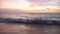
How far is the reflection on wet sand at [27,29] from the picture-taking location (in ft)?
2.24

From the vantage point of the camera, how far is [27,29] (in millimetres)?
704

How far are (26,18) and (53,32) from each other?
8.3 inches

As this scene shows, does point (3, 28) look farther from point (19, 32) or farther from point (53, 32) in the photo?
point (53, 32)

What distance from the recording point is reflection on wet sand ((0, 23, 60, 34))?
2.24 feet

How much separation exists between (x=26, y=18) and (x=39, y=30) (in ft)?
0.41

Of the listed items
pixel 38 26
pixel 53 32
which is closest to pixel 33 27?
pixel 38 26

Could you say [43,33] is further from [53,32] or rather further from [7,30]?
[7,30]

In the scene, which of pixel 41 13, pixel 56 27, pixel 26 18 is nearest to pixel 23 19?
pixel 26 18

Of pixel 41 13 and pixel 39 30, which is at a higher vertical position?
pixel 41 13

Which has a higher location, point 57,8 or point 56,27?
point 57,8

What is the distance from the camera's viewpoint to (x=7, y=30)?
0.72m

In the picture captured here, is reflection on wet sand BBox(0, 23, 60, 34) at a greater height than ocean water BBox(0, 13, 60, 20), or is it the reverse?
ocean water BBox(0, 13, 60, 20)

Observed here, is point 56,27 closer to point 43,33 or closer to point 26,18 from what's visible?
point 43,33

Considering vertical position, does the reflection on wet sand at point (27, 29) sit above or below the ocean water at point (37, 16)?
below
